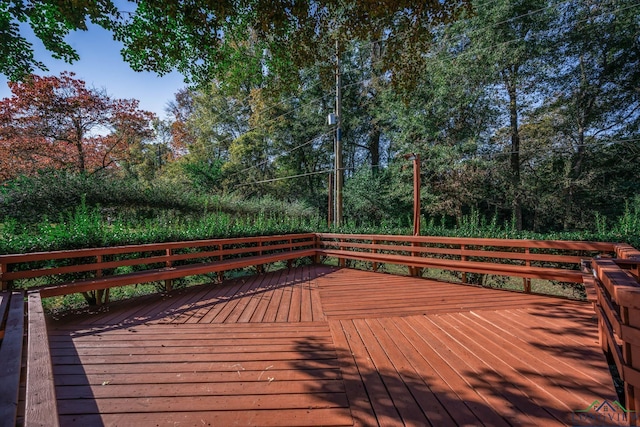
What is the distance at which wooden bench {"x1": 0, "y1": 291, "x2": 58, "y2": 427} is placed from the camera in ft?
3.25

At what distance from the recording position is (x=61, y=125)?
11.3 meters

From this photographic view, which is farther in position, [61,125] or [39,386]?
[61,125]

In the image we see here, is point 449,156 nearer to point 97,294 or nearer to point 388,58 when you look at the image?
point 388,58

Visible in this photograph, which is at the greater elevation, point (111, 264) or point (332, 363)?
point (111, 264)

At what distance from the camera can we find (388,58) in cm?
416

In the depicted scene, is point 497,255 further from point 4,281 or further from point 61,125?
point 61,125

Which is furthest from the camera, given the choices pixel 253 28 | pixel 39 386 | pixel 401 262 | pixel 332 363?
pixel 401 262

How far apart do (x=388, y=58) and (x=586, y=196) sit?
12.5 meters

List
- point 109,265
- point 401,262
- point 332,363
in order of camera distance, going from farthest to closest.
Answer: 1. point 401,262
2. point 109,265
3. point 332,363

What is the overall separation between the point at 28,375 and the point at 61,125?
14293mm

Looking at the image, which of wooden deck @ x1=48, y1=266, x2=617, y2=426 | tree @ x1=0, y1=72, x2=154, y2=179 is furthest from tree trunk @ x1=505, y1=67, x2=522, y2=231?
tree @ x1=0, y1=72, x2=154, y2=179

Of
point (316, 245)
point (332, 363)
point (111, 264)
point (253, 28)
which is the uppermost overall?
point (253, 28)

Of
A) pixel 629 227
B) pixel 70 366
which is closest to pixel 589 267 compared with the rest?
pixel 629 227

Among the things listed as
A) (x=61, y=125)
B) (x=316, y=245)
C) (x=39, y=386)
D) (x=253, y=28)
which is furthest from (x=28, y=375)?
(x=61, y=125)
